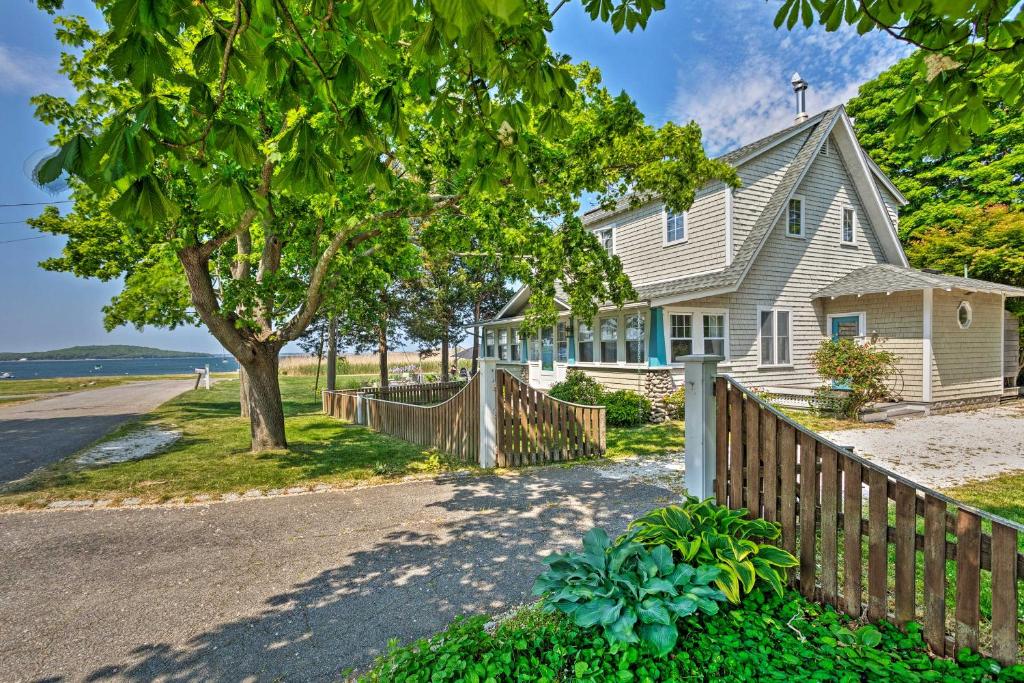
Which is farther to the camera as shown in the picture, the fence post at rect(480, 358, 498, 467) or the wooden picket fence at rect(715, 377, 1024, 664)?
the fence post at rect(480, 358, 498, 467)

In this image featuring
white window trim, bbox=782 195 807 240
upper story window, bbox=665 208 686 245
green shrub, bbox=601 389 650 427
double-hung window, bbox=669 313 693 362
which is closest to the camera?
green shrub, bbox=601 389 650 427

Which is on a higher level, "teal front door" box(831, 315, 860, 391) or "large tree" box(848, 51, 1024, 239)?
"large tree" box(848, 51, 1024, 239)

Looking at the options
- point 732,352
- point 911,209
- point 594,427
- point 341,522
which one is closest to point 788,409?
point 732,352

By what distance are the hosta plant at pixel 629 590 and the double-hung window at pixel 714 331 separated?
10.7 metres

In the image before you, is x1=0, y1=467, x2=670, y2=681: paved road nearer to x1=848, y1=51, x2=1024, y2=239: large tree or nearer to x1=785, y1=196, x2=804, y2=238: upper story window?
x1=785, y1=196, x2=804, y2=238: upper story window

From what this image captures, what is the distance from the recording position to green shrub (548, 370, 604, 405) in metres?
11.9

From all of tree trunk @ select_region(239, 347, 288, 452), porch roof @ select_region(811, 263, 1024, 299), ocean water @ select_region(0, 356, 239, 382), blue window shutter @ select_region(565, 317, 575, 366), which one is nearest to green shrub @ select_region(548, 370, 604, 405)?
blue window shutter @ select_region(565, 317, 575, 366)

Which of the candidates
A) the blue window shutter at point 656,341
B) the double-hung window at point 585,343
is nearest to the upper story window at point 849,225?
the blue window shutter at point 656,341

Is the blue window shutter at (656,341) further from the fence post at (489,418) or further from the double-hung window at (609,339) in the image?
the fence post at (489,418)

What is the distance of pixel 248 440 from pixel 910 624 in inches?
426

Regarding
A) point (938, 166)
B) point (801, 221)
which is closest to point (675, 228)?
point (801, 221)

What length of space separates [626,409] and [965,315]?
429 inches

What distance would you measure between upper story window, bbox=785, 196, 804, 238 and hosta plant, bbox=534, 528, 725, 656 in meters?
13.8

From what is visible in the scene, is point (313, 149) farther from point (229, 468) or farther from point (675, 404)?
point (675, 404)
